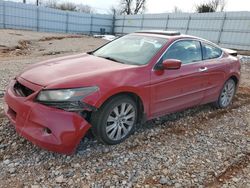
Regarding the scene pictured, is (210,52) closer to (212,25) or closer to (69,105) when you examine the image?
(69,105)

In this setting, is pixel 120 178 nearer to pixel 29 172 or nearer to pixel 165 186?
pixel 165 186

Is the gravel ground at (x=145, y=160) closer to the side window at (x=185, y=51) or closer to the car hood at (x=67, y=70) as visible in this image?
the car hood at (x=67, y=70)

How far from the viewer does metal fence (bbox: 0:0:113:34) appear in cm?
2538

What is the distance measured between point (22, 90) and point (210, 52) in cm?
335

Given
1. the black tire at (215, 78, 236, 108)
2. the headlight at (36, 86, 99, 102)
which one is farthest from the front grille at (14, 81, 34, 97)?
the black tire at (215, 78, 236, 108)

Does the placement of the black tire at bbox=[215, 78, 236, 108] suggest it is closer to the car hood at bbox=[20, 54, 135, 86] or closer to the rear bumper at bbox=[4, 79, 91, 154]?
the car hood at bbox=[20, 54, 135, 86]

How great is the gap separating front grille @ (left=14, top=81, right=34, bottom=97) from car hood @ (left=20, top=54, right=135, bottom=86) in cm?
11

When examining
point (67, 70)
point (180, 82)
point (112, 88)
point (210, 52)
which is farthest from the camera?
point (210, 52)

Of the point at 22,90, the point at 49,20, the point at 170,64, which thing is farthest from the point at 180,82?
the point at 49,20

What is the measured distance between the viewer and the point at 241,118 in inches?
195

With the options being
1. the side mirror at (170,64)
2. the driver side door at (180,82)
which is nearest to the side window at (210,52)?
the driver side door at (180,82)

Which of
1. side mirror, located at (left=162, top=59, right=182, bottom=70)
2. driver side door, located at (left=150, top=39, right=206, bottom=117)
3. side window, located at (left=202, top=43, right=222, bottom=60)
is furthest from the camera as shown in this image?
side window, located at (left=202, top=43, right=222, bottom=60)

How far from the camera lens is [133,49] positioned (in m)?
4.07

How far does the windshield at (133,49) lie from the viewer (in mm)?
3792
